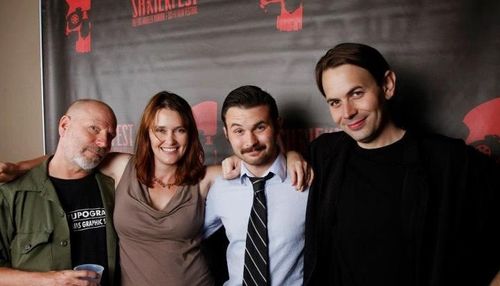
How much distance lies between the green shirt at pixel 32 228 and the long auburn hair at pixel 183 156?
→ 0.35 meters

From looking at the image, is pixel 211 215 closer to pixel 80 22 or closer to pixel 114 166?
pixel 114 166

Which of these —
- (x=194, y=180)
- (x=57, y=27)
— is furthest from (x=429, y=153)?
(x=57, y=27)

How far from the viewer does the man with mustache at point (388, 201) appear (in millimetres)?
1204

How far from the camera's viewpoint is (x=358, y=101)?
1289 mm

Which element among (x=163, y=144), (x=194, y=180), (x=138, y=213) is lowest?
(x=138, y=213)

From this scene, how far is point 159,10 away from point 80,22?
0.62m

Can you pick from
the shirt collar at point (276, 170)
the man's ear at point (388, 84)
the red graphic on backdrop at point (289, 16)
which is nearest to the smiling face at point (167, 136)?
the shirt collar at point (276, 170)

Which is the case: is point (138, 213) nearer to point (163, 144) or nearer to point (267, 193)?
point (163, 144)

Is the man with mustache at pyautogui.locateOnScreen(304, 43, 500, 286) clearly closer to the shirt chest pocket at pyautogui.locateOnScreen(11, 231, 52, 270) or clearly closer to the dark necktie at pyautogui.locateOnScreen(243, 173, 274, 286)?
the dark necktie at pyautogui.locateOnScreen(243, 173, 274, 286)

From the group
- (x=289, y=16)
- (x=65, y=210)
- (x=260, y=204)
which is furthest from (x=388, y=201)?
(x=65, y=210)

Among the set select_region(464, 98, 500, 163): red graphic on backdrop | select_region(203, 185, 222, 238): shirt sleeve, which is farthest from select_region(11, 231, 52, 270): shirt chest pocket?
select_region(464, 98, 500, 163): red graphic on backdrop

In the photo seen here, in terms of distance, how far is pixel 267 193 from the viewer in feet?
5.03

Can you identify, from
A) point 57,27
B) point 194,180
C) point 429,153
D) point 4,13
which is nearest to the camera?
point 429,153

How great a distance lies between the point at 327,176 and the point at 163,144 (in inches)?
25.6
